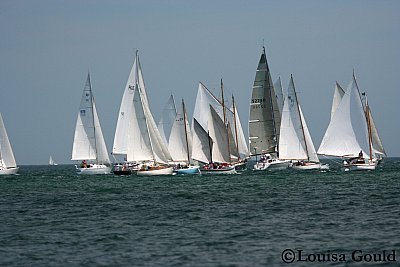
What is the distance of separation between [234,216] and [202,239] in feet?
31.5

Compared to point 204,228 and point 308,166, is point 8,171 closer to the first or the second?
point 308,166

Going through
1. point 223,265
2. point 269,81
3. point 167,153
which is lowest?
point 223,265

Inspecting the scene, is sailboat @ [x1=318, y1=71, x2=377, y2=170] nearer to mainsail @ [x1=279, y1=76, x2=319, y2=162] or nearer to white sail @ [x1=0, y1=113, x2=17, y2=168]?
mainsail @ [x1=279, y1=76, x2=319, y2=162]

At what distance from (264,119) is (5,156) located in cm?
3990

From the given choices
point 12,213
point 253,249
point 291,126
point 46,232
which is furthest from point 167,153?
point 253,249

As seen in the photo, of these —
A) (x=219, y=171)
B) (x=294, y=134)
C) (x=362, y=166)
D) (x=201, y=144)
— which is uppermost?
(x=294, y=134)

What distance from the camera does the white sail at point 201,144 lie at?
105438 millimetres

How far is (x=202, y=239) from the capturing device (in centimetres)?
3738

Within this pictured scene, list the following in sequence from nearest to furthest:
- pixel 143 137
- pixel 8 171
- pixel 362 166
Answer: pixel 143 137 < pixel 362 166 < pixel 8 171

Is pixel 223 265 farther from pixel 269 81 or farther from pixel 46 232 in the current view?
pixel 269 81

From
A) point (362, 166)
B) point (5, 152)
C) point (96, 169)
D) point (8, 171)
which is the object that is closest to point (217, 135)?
point (362, 166)

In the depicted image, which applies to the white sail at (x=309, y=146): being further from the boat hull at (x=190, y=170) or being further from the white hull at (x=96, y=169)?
the white hull at (x=96, y=169)

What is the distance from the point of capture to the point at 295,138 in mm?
114875

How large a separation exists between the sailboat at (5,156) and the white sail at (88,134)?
11713 millimetres
